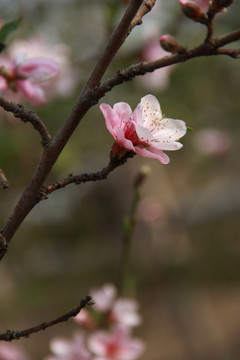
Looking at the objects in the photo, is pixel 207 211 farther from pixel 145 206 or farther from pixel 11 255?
pixel 11 255

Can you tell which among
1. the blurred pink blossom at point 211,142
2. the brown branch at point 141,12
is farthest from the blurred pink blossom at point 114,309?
the blurred pink blossom at point 211,142

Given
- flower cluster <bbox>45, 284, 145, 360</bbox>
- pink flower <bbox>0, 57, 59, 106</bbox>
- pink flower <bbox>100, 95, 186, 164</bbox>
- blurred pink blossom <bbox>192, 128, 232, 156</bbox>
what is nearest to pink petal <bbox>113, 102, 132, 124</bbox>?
pink flower <bbox>100, 95, 186, 164</bbox>

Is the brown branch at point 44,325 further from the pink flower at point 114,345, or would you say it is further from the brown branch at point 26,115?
the pink flower at point 114,345

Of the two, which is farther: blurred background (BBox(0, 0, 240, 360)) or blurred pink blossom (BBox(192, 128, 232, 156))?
blurred pink blossom (BBox(192, 128, 232, 156))

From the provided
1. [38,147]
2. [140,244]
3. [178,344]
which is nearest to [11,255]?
[38,147]

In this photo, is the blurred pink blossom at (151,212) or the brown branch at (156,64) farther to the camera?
the blurred pink blossom at (151,212)

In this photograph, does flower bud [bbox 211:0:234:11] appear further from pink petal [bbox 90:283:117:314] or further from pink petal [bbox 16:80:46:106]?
pink petal [bbox 90:283:117:314]
